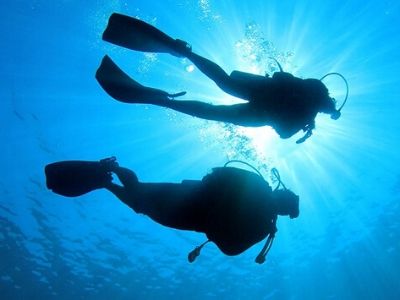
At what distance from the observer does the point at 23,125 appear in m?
18.2

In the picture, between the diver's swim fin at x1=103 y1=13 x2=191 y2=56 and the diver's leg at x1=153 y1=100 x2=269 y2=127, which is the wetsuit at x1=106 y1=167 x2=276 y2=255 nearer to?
the diver's leg at x1=153 y1=100 x2=269 y2=127

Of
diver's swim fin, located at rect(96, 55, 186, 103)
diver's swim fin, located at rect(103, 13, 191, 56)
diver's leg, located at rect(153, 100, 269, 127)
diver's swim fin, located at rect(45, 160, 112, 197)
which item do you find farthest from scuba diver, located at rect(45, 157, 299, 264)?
diver's swim fin, located at rect(103, 13, 191, 56)

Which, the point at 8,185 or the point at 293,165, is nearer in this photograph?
the point at 293,165

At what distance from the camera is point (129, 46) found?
3.90m

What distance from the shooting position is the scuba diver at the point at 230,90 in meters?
3.75

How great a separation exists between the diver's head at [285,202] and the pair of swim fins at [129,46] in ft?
5.70

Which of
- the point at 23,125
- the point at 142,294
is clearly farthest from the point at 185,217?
the point at 142,294

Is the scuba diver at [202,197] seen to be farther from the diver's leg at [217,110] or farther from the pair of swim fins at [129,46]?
the pair of swim fins at [129,46]

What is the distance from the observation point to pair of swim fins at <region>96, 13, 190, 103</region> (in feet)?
12.4

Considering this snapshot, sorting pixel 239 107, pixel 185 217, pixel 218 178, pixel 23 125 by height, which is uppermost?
pixel 23 125

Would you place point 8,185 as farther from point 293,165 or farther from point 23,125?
point 293,165

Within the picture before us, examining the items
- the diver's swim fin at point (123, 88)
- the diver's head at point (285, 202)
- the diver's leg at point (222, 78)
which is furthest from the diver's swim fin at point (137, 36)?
the diver's head at point (285, 202)

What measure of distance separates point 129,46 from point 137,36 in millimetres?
153

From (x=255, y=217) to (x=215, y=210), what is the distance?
0.47 m
